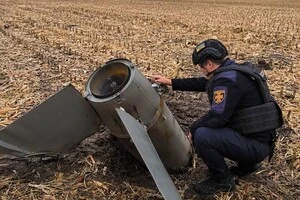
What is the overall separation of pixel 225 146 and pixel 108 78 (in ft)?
4.08

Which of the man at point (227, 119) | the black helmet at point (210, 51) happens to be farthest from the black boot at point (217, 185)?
the black helmet at point (210, 51)

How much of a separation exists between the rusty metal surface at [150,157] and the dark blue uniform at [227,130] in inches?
23.0

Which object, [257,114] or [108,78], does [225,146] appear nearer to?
[257,114]

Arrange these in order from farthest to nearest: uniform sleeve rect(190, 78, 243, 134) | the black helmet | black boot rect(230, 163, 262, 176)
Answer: black boot rect(230, 163, 262, 176), the black helmet, uniform sleeve rect(190, 78, 243, 134)

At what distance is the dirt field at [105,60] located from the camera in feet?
13.1

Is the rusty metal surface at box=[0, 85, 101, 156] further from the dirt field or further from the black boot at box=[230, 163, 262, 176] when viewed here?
the black boot at box=[230, 163, 262, 176]

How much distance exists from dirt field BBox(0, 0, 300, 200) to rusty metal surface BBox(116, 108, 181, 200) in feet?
2.24

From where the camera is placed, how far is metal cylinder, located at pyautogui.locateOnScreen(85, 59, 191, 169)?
12.2ft

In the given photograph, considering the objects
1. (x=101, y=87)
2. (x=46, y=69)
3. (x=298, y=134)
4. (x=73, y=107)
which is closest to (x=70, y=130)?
(x=73, y=107)

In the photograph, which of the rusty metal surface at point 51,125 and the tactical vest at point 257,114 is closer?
the tactical vest at point 257,114

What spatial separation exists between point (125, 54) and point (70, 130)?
4.44m

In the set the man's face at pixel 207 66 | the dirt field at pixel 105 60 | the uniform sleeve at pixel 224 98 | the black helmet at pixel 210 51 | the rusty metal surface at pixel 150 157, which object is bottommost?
the dirt field at pixel 105 60

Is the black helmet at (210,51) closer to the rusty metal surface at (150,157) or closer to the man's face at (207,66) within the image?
the man's face at (207,66)

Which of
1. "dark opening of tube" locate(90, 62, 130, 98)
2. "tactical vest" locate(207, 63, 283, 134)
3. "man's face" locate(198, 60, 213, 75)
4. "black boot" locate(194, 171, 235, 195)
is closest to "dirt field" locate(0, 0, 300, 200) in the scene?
"black boot" locate(194, 171, 235, 195)
